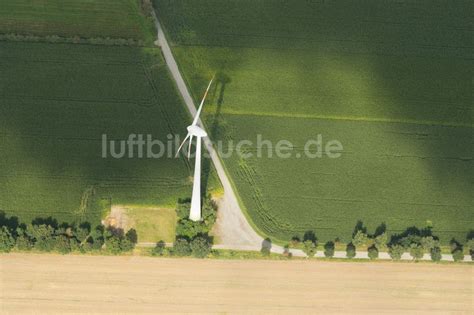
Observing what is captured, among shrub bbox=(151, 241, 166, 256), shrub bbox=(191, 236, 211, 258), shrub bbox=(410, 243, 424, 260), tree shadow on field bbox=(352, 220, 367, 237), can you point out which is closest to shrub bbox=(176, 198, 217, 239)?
shrub bbox=(191, 236, 211, 258)

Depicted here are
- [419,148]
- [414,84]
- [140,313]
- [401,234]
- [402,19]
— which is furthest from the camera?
[402,19]

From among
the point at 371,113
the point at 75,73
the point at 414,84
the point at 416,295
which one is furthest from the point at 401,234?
the point at 75,73

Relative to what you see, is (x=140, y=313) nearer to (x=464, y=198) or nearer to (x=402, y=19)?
(x=464, y=198)

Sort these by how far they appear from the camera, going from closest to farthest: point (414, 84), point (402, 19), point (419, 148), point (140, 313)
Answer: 1. point (140, 313)
2. point (419, 148)
3. point (414, 84)
4. point (402, 19)

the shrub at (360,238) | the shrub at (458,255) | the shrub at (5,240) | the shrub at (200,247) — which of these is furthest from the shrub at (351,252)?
the shrub at (5,240)

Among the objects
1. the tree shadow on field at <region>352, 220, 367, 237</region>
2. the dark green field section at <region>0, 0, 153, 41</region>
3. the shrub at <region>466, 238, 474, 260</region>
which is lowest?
the shrub at <region>466, 238, 474, 260</region>

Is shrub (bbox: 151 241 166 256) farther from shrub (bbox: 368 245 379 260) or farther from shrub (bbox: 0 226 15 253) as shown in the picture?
shrub (bbox: 368 245 379 260)
